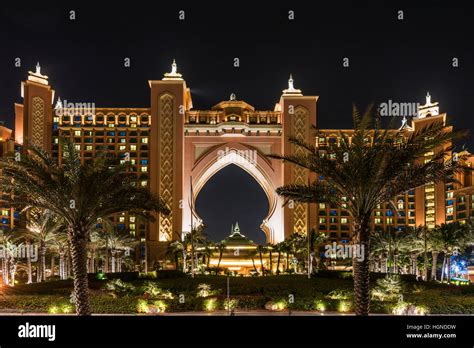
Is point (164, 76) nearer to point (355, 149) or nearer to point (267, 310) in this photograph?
point (267, 310)

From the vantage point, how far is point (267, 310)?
98.4ft

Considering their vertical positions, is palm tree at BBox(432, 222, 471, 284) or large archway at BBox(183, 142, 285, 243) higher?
large archway at BBox(183, 142, 285, 243)

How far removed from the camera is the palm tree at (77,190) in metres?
23.1

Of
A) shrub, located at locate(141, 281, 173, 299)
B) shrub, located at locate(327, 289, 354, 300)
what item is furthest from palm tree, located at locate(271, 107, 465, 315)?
shrub, located at locate(141, 281, 173, 299)

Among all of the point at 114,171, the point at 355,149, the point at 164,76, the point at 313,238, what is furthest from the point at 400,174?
the point at 164,76

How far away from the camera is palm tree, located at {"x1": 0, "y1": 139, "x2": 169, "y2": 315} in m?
23.1

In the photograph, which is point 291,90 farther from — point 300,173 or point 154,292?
point 154,292

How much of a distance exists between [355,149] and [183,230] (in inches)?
2285

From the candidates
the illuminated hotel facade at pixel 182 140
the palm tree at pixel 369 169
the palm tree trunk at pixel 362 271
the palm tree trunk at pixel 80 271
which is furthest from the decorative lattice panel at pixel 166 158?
the palm tree trunk at pixel 362 271

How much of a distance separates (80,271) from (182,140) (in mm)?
58792

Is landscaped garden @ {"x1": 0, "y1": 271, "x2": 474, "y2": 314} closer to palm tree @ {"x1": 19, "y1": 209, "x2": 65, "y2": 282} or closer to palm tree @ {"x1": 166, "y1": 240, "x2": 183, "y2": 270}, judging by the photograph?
palm tree @ {"x1": 19, "y1": 209, "x2": 65, "y2": 282}

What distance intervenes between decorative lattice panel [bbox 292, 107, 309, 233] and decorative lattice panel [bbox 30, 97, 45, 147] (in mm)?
33501

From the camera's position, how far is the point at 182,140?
267 ft

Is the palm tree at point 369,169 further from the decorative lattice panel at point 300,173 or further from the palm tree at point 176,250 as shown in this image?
the decorative lattice panel at point 300,173
